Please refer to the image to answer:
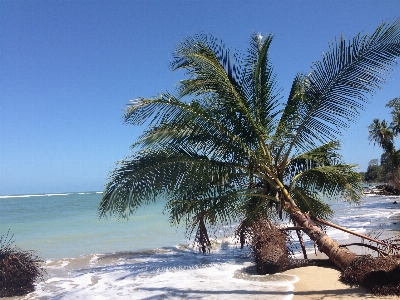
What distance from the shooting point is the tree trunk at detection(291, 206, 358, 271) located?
7.32 metres

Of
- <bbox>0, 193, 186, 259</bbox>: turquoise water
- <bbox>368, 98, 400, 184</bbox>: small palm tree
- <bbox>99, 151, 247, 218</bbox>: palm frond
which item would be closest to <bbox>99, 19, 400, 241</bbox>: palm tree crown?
<bbox>99, 151, 247, 218</bbox>: palm frond

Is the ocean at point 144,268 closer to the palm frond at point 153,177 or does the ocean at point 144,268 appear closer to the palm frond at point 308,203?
Answer: the palm frond at point 308,203

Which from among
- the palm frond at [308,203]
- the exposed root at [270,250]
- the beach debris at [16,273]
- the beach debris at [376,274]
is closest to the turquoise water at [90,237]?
the beach debris at [16,273]

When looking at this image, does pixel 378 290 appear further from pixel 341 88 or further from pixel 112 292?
pixel 112 292

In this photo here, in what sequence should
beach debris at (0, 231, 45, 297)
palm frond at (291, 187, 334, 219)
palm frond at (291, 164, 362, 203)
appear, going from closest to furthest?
1. beach debris at (0, 231, 45, 297)
2. palm frond at (291, 164, 362, 203)
3. palm frond at (291, 187, 334, 219)

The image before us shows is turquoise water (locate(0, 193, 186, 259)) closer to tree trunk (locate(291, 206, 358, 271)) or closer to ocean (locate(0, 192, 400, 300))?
ocean (locate(0, 192, 400, 300))

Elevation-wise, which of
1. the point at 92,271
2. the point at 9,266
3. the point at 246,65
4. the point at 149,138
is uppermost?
the point at 246,65

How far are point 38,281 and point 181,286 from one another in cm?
376

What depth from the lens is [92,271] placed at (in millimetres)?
10797

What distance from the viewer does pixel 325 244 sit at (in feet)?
25.8

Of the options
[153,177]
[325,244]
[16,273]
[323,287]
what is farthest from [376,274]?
[16,273]

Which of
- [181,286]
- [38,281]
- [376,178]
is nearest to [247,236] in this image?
[181,286]

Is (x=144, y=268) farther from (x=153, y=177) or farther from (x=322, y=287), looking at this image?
(x=322, y=287)

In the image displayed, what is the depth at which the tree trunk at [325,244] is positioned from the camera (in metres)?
7.32
